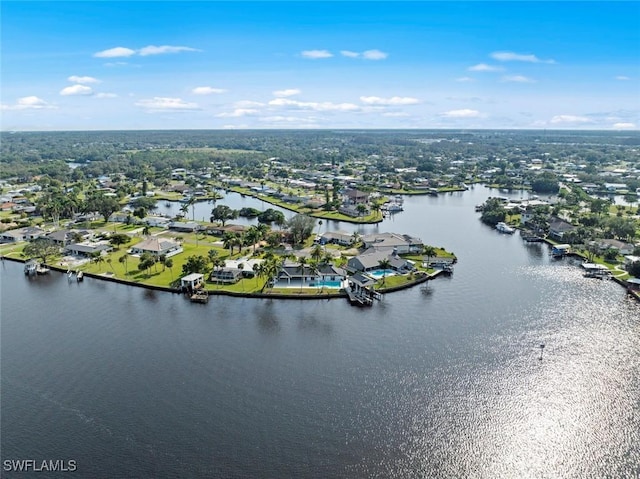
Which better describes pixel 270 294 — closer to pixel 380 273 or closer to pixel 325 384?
pixel 380 273

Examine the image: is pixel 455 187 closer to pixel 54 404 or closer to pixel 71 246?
pixel 71 246

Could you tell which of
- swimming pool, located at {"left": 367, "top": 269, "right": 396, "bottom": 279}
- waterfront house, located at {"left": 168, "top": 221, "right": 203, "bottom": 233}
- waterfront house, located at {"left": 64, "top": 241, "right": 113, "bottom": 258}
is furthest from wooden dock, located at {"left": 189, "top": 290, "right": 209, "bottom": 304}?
waterfront house, located at {"left": 168, "top": 221, "right": 203, "bottom": 233}

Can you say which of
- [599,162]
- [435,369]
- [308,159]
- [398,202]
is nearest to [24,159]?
[308,159]

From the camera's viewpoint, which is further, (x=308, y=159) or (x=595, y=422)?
(x=308, y=159)

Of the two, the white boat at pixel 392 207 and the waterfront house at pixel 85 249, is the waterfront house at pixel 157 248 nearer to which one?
the waterfront house at pixel 85 249

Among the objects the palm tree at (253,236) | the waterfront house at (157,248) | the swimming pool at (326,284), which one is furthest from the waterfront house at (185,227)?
the swimming pool at (326,284)

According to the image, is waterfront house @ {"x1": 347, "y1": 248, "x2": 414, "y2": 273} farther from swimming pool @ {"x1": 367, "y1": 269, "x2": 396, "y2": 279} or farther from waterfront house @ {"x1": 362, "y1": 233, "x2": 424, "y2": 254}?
waterfront house @ {"x1": 362, "y1": 233, "x2": 424, "y2": 254}
